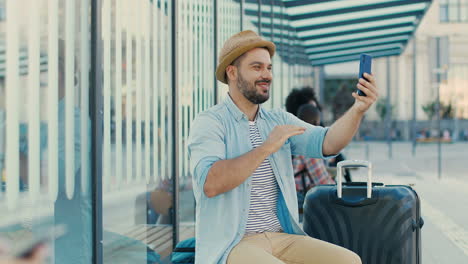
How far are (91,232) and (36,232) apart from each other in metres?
0.42

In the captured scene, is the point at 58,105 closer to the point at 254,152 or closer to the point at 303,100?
the point at 254,152

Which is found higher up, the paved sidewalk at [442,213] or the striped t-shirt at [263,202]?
the striped t-shirt at [263,202]

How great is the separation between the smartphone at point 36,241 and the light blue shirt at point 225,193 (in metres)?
0.54

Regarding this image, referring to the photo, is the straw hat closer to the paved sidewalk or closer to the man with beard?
the man with beard

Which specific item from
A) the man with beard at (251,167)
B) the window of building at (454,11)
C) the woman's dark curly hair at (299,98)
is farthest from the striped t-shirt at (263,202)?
the window of building at (454,11)

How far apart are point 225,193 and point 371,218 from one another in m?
0.92

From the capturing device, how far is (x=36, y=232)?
2240 mm

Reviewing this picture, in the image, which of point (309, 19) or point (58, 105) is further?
point (309, 19)

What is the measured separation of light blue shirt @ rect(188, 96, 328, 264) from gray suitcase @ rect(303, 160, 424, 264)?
1.40 ft

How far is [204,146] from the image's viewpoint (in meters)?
2.50

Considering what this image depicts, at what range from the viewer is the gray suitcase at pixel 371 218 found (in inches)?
121

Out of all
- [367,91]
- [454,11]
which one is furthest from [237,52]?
[454,11]

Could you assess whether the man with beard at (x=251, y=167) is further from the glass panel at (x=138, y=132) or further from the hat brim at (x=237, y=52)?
the glass panel at (x=138, y=132)

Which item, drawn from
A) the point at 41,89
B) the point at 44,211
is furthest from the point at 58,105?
the point at 44,211
